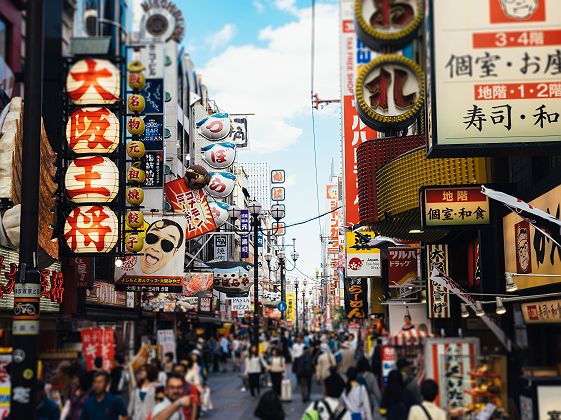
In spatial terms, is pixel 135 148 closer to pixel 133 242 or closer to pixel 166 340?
pixel 133 242

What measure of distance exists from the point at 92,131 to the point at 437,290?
13.0 m

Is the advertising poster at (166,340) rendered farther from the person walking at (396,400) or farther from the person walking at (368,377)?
the person walking at (368,377)

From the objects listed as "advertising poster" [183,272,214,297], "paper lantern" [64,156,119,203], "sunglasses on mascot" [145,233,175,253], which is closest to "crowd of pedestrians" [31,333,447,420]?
"paper lantern" [64,156,119,203]

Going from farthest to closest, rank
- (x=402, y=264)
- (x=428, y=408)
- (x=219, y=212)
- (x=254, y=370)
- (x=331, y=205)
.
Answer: (x=331, y=205), (x=219, y=212), (x=402, y=264), (x=254, y=370), (x=428, y=408)

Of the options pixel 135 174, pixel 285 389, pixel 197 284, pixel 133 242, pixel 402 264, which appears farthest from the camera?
pixel 197 284

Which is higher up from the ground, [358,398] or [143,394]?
[143,394]

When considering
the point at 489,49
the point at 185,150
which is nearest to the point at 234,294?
the point at 185,150

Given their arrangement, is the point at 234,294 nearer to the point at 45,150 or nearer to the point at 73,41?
the point at 45,150

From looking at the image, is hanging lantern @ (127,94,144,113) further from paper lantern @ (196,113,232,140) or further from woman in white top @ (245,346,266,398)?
paper lantern @ (196,113,232,140)

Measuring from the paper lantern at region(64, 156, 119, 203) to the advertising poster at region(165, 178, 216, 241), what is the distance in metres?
12.2

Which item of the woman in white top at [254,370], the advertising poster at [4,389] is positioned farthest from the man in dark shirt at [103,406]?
the woman in white top at [254,370]

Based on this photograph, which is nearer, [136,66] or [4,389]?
[4,389]

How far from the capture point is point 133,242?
91.6ft

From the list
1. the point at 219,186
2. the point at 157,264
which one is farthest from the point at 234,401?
the point at 219,186
